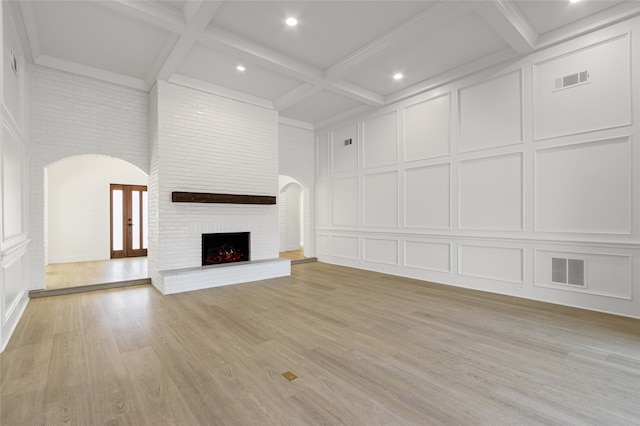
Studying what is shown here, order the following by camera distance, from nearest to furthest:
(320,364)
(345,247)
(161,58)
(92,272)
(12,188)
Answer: (320,364) < (12,188) < (161,58) < (92,272) < (345,247)

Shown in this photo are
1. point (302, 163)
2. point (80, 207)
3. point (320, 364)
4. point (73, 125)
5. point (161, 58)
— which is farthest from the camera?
point (302, 163)

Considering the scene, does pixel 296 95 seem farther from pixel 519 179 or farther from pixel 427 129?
pixel 519 179

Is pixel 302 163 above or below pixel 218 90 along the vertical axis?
below

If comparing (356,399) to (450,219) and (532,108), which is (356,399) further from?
(532,108)

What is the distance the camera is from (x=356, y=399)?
202cm

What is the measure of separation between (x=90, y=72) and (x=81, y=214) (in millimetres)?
4484

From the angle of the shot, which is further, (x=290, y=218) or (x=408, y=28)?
(x=290, y=218)

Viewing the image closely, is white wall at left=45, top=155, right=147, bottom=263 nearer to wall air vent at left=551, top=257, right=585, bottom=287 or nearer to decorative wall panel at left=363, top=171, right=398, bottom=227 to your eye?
decorative wall panel at left=363, top=171, right=398, bottom=227

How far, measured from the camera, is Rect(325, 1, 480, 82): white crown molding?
11.4 ft

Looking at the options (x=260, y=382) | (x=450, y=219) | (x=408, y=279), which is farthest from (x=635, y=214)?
(x=260, y=382)

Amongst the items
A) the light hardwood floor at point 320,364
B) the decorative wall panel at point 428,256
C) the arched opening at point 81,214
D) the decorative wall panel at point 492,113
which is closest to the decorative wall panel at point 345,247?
the decorative wall panel at point 428,256

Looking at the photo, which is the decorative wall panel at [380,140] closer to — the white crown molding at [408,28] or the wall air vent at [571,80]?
the white crown molding at [408,28]

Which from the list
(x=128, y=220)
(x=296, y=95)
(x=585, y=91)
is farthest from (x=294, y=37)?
(x=128, y=220)

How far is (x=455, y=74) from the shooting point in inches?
201
